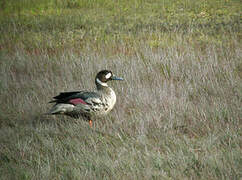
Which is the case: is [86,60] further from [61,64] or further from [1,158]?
[1,158]

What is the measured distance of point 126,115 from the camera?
177 inches

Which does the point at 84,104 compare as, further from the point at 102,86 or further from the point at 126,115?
the point at 126,115

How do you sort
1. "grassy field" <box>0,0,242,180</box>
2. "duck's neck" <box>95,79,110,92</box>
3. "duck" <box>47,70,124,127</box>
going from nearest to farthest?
"grassy field" <box>0,0,242,180</box> → "duck" <box>47,70,124,127</box> → "duck's neck" <box>95,79,110,92</box>

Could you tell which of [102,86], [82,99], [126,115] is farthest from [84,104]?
[126,115]

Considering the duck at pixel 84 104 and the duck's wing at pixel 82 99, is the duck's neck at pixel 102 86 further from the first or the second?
the duck's wing at pixel 82 99

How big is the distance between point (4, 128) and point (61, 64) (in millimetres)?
2456

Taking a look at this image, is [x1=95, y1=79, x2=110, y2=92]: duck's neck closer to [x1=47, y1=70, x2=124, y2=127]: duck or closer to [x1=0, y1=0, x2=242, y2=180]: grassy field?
[x1=47, y1=70, x2=124, y2=127]: duck

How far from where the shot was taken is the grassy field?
3.27 metres

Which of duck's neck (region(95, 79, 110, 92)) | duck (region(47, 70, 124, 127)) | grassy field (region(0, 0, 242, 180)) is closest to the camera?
grassy field (region(0, 0, 242, 180))

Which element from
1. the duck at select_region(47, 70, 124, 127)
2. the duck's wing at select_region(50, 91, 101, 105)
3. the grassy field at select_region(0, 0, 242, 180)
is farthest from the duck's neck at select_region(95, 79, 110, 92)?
the grassy field at select_region(0, 0, 242, 180)

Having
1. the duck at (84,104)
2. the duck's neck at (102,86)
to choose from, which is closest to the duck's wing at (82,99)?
the duck at (84,104)

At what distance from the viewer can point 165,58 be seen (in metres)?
6.38

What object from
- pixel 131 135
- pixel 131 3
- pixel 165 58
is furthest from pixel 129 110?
pixel 131 3

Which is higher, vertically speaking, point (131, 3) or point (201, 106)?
point (131, 3)
